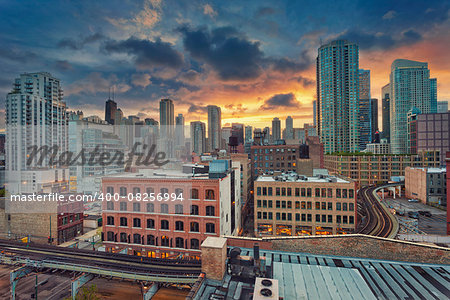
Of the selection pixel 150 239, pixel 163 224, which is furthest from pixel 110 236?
pixel 163 224

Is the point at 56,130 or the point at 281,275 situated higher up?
the point at 56,130

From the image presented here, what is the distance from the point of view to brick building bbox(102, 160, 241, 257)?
135ft

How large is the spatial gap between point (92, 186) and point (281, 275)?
12841 cm

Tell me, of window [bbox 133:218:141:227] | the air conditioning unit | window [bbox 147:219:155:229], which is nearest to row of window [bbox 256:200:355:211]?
window [bbox 147:219:155:229]

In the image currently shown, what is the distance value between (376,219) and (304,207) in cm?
1977

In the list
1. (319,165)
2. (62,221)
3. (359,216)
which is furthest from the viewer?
(319,165)

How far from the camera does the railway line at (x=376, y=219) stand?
151ft

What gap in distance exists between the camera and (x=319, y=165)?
11288 cm

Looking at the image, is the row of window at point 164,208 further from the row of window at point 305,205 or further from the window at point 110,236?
the row of window at point 305,205

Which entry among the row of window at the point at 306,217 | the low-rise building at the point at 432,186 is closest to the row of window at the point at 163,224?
the row of window at the point at 306,217

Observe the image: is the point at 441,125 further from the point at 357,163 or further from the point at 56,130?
the point at 56,130

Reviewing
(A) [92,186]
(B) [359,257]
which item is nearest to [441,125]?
(B) [359,257]

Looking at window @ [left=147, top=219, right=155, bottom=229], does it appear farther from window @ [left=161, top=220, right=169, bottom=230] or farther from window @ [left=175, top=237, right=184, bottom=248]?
window @ [left=175, top=237, right=184, bottom=248]

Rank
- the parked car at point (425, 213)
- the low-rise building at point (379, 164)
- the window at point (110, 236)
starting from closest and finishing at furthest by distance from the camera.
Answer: the window at point (110, 236), the parked car at point (425, 213), the low-rise building at point (379, 164)
